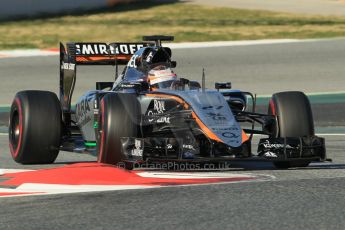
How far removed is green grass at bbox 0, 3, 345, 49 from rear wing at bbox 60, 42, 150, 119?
1070 centimetres

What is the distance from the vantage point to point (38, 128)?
952 centimetres

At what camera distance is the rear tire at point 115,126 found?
27.9ft

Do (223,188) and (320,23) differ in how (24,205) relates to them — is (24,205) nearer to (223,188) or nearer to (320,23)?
(223,188)

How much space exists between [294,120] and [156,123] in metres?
1.29

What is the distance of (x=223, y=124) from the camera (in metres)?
8.70

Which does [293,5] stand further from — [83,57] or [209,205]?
[209,205]

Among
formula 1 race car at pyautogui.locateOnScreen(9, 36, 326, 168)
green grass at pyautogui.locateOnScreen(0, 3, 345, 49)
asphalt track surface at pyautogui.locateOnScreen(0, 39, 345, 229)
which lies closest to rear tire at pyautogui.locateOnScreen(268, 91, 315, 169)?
formula 1 race car at pyautogui.locateOnScreen(9, 36, 326, 168)

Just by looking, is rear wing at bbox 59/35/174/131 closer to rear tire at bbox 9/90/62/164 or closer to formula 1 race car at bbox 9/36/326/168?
formula 1 race car at bbox 9/36/326/168

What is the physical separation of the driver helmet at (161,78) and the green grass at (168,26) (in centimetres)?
1196

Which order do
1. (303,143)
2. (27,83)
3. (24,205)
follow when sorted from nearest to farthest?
(24,205) → (303,143) → (27,83)

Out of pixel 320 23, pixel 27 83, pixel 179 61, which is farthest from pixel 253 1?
pixel 27 83

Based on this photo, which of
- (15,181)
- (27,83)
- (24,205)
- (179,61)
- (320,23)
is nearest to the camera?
(24,205)

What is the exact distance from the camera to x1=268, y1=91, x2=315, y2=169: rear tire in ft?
30.0

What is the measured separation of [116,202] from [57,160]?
354cm
